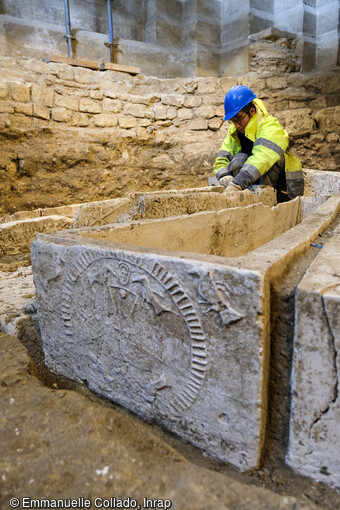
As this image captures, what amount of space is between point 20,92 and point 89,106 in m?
0.94

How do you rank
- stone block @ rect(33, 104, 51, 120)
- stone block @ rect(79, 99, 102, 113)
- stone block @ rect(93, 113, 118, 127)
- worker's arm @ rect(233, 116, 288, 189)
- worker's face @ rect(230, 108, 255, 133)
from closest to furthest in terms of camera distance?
1. worker's arm @ rect(233, 116, 288, 189)
2. worker's face @ rect(230, 108, 255, 133)
3. stone block @ rect(33, 104, 51, 120)
4. stone block @ rect(79, 99, 102, 113)
5. stone block @ rect(93, 113, 118, 127)

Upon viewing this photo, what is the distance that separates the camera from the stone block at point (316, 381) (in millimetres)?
997

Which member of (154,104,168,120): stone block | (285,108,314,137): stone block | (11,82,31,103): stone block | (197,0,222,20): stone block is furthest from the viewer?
(197,0,222,20): stone block

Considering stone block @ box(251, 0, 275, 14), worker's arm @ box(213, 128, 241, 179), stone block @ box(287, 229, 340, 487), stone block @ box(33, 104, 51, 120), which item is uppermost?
stone block @ box(251, 0, 275, 14)

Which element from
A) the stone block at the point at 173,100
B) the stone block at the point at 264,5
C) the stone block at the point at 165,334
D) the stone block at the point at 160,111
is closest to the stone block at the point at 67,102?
the stone block at the point at 160,111

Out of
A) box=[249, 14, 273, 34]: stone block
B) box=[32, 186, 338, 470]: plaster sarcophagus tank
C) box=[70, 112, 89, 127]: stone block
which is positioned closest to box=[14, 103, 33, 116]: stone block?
box=[70, 112, 89, 127]: stone block

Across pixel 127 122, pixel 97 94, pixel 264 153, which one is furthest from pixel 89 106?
pixel 264 153

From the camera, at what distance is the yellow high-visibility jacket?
3.79m

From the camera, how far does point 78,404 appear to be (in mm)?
1326

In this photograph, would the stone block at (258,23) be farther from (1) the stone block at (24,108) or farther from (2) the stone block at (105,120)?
(1) the stone block at (24,108)

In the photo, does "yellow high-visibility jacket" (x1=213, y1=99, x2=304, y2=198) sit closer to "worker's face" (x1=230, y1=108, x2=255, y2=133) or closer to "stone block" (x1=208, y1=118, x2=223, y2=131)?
"worker's face" (x1=230, y1=108, x2=255, y2=133)

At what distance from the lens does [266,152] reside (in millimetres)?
3879

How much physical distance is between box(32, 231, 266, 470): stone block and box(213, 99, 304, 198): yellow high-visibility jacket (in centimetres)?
265

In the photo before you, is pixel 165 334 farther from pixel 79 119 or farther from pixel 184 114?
pixel 184 114
